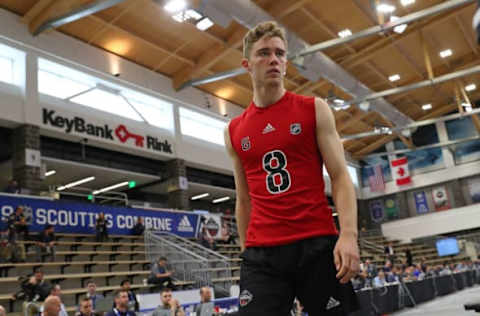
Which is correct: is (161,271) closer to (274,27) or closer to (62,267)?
(62,267)

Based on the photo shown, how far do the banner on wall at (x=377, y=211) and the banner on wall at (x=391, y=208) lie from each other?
32 cm

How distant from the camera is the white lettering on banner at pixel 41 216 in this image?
13.3 m

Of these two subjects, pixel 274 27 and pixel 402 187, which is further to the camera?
pixel 402 187

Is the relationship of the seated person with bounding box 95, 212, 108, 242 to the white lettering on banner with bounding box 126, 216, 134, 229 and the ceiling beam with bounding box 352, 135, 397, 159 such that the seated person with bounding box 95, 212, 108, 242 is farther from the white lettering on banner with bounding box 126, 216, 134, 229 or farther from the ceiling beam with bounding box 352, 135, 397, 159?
the ceiling beam with bounding box 352, 135, 397, 159

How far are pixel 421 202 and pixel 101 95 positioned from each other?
2194 cm

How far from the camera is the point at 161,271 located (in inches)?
515

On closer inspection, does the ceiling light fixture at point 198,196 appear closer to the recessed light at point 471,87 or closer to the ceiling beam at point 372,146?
the ceiling beam at point 372,146

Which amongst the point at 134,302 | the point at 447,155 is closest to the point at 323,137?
the point at 134,302

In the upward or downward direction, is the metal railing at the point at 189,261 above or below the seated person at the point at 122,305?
above

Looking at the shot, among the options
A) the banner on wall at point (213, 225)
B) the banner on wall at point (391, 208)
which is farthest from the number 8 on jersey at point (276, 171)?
the banner on wall at point (391, 208)

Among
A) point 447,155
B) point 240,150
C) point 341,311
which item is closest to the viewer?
point 341,311

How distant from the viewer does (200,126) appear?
21.7 meters

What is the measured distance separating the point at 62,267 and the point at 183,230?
561 centimetres

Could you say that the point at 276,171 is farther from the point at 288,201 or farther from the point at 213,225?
the point at 213,225
